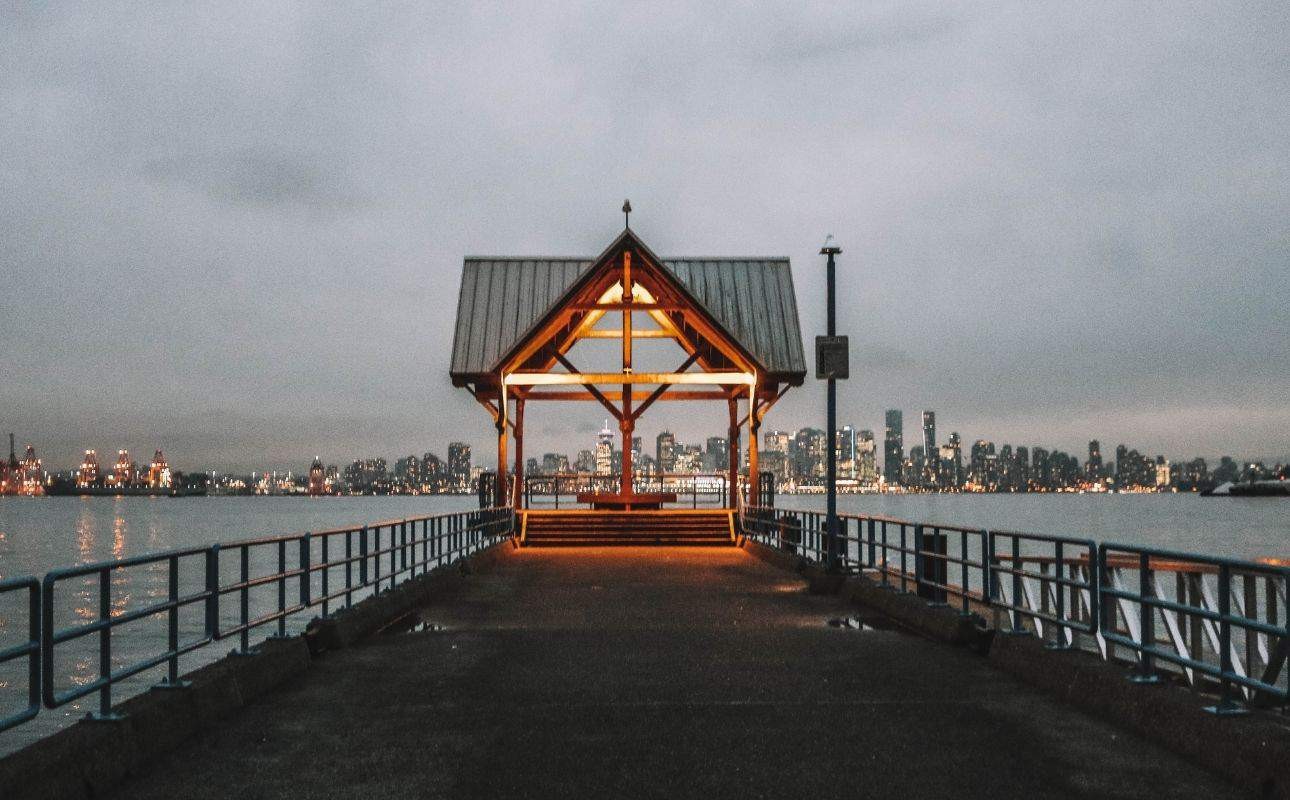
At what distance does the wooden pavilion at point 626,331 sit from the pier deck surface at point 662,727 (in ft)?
53.5

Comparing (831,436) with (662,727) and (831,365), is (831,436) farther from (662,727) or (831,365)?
(662,727)

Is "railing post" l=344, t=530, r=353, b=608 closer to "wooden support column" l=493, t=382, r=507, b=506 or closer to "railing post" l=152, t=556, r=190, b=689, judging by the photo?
"railing post" l=152, t=556, r=190, b=689

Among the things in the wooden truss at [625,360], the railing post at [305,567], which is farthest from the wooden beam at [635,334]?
the railing post at [305,567]

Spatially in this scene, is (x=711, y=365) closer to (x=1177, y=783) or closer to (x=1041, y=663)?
(x=1041, y=663)

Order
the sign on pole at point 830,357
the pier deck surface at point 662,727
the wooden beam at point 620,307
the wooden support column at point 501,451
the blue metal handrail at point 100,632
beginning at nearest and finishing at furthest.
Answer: the pier deck surface at point 662,727
the blue metal handrail at point 100,632
the sign on pole at point 830,357
the wooden beam at point 620,307
the wooden support column at point 501,451

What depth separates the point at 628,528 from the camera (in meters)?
30.5

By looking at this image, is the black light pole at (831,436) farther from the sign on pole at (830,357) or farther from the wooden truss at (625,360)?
the wooden truss at (625,360)

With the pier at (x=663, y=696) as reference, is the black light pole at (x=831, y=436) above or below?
above

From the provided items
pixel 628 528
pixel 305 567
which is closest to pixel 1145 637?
pixel 305 567

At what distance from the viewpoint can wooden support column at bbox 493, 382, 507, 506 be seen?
1195 inches

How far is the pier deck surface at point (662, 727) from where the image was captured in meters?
6.36

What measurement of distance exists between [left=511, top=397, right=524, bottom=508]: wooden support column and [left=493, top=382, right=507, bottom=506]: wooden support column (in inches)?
22.6

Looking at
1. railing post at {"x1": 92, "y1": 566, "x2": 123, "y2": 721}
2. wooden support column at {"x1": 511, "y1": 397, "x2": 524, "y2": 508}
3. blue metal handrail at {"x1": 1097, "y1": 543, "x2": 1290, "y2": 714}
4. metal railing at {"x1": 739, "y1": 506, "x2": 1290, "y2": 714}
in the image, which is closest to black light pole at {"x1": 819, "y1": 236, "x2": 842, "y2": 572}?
metal railing at {"x1": 739, "y1": 506, "x2": 1290, "y2": 714}

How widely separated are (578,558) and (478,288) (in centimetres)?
1197
